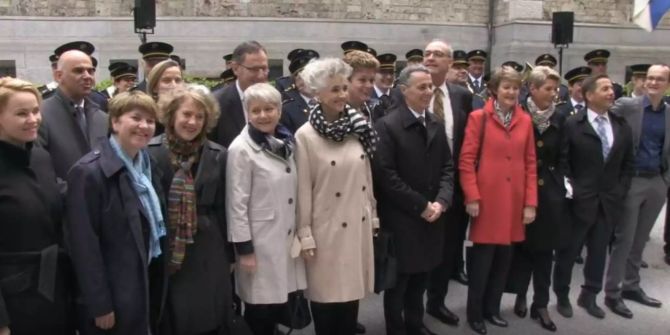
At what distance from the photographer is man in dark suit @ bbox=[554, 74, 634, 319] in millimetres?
4738

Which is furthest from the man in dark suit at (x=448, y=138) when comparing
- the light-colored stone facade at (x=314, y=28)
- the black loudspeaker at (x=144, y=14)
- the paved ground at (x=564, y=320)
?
the light-colored stone facade at (x=314, y=28)

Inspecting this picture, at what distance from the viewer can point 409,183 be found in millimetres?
4051

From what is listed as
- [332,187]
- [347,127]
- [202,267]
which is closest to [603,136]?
[347,127]

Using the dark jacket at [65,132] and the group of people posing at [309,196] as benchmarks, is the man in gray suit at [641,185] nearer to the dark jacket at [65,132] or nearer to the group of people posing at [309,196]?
the group of people posing at [309,196]

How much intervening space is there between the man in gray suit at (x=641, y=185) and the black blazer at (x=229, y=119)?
318 centimetres

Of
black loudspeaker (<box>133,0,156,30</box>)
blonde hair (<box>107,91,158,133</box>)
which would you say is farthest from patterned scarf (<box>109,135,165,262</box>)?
black loudspeaker (<box>133,0,156,30</box>)

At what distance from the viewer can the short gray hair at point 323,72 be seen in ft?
11.8

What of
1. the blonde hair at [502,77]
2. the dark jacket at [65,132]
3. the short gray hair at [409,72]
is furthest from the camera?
the blonde hair at [502,77]

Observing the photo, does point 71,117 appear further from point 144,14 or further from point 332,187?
point 144,14

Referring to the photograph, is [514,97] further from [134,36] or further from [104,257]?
[134,36]

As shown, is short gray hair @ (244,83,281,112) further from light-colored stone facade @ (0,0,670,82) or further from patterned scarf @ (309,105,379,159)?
light-colored stone facade @ (0,0,670,82)

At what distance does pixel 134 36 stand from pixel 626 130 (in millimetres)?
12794

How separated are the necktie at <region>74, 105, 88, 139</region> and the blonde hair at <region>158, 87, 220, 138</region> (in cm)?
85

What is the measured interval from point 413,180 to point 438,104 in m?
0.87
